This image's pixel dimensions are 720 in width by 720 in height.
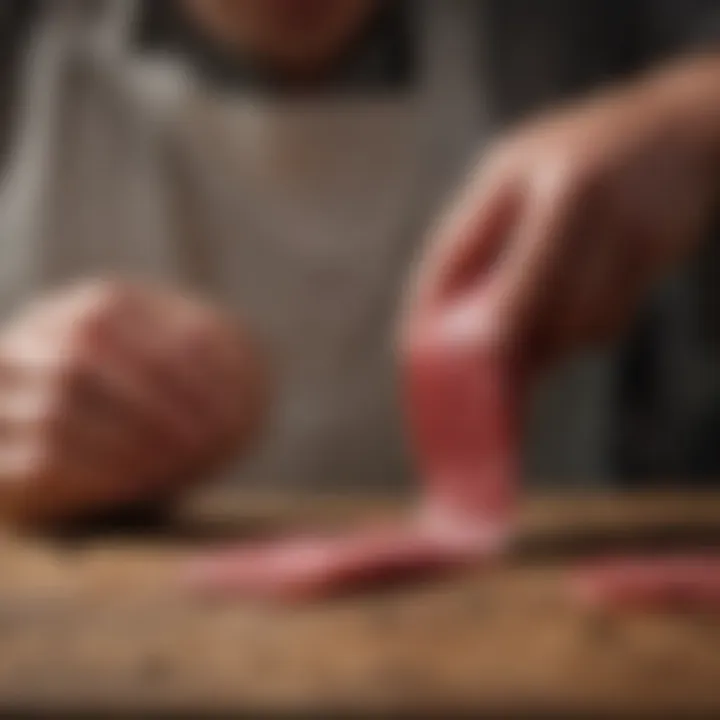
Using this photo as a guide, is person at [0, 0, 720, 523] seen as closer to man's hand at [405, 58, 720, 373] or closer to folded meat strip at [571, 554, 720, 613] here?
man's hand at [405, 58, 720, 373]

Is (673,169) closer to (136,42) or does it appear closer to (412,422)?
(412,422)

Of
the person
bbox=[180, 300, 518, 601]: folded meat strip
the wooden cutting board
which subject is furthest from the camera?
the person

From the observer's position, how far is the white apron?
1.98 ft

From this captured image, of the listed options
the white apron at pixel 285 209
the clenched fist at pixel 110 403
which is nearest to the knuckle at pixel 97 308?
the clenched fist at pixel 110 403

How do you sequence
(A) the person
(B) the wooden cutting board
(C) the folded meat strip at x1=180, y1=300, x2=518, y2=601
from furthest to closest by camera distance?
(A) the person
(C) the folded meat strip at x1=180, y1=300, x2=518, y2=601
(B) the wooden cutting board

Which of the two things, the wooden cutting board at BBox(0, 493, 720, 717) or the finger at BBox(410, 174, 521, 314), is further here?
the finger at BBox(410, 174, 521, 314)

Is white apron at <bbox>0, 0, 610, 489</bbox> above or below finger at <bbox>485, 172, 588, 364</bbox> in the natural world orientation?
above

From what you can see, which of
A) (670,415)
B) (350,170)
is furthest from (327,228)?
(670,415)

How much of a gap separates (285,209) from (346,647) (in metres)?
0.36

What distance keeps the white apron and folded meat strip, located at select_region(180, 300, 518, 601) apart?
16 cm

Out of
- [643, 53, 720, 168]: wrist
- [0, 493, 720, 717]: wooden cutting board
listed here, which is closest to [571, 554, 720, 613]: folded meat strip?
[0, 493, 720, 717]: wooden cutting board

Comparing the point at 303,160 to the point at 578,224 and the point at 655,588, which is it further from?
the point at 655,588

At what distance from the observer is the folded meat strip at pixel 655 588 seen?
1.07 ft

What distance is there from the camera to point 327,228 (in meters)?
0.63
